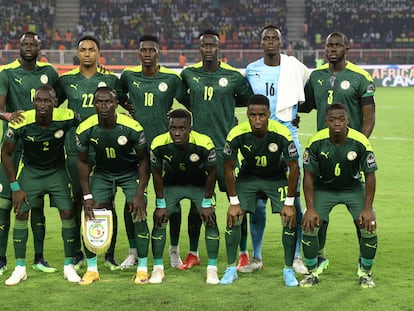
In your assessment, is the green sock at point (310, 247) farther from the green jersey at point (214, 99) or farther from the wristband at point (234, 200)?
the green jersey at point (214, 99)

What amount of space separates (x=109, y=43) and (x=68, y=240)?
37.6m

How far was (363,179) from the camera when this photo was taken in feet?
26.2

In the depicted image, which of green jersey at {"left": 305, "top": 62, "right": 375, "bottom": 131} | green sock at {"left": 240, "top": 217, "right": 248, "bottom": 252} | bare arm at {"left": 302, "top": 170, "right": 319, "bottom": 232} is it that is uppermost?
green jersey at {"left": 305, "top": 62, "right": 375, "bottom": 131}

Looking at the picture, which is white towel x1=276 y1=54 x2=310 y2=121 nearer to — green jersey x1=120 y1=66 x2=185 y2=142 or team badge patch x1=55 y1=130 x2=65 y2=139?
green jersey x1=120 y1=66 x2=185 y2=142

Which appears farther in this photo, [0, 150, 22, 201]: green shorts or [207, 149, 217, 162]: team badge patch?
[0, 150, 22, 201]: green shorts

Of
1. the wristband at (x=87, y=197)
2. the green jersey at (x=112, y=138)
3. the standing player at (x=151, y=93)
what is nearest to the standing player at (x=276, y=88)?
the standing player at (x=151, y=93)

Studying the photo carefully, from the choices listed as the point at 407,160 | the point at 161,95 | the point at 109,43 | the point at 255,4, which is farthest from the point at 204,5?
the point at 161,95

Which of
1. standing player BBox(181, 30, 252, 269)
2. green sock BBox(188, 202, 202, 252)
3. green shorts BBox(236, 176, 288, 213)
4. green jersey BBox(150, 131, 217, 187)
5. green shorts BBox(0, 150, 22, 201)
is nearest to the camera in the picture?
green jersey BBox(150, 131, 217, 187)

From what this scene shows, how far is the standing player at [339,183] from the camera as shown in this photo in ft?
24.7

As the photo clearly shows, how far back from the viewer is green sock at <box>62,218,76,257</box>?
26.7 ft

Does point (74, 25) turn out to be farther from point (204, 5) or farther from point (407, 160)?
point (407, 160)

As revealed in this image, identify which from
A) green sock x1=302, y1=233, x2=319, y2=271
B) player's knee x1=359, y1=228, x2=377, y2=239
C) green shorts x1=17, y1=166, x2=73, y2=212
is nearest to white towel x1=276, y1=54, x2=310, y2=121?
green sock x1=302, y1=233, x2=319, y2=271

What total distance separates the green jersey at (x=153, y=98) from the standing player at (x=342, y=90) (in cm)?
151

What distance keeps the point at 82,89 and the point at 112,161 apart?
34.7 inches
